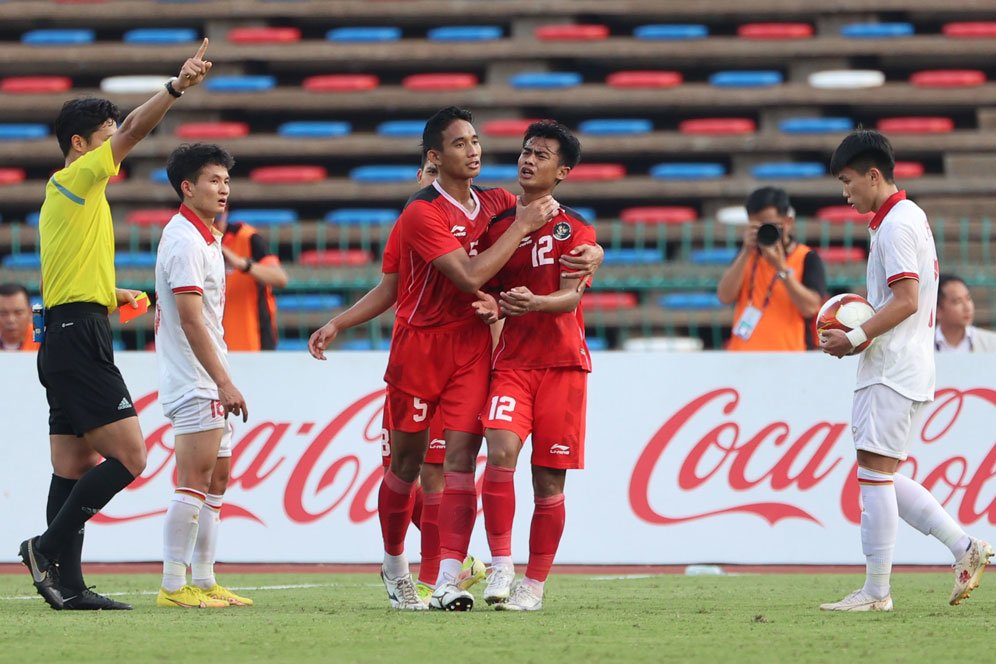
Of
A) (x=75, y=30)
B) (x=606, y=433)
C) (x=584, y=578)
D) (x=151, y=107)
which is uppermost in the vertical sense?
(x=75, y=30)

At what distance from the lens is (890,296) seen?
252 inches

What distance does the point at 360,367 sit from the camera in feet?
31.9

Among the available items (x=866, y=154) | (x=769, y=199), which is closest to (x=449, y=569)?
(x=866, y=154)

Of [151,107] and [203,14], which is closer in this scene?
[151,107]

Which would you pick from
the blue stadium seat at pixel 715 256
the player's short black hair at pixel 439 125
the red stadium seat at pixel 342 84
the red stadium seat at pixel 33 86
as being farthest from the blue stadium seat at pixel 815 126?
the player's short black hair at pixel 439 125

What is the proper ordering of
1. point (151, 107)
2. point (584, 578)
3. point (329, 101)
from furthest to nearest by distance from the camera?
point (329, 101), point (584, 578), point (151, 107)

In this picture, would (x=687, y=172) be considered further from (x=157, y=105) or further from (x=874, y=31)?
(x=157, y=105)

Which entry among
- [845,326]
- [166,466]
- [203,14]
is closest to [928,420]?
[845,326]

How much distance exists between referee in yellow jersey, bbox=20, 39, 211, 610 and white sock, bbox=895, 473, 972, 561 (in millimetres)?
3232

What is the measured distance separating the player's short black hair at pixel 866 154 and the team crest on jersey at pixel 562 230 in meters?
1.17

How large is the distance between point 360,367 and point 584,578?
6.71 feet

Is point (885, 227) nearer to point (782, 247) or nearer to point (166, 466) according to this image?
point (782, 247)

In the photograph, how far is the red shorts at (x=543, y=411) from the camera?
244 inches

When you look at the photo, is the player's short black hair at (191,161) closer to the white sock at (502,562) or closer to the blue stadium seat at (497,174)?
the white sock at (502,562)
